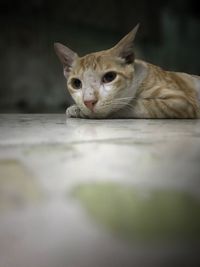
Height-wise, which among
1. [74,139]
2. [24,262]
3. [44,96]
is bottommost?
[44,96]

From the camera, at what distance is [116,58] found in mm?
1829

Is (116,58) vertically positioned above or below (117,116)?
above

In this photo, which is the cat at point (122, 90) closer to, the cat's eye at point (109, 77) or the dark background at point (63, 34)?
the cat's eye at point (109, 77)

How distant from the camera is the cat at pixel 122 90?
1682 millimetres

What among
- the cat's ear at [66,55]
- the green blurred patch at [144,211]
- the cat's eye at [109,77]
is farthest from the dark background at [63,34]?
the green blurred patch at [144,211]

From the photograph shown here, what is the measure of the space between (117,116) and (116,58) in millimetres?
277

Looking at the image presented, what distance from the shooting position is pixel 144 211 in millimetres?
482

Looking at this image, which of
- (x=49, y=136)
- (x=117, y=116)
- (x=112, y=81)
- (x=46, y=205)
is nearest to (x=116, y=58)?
(x=112, y=81)

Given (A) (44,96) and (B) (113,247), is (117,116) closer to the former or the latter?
(B) (113,247)

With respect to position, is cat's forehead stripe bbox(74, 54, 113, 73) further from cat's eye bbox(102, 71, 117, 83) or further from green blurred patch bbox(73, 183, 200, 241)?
green blurred patch bbox(73, 183, 200, 241)

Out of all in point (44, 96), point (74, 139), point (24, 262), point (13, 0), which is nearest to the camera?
point (24, 262)

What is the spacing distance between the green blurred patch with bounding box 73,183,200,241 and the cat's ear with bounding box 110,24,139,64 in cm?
134

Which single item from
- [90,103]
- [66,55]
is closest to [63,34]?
[66,55]

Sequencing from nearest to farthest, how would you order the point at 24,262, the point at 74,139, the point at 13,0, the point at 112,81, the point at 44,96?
the point at 24,262 → the point at 74,139 → the point at 112,81 → the point at 13,0 → the point at 44,96
